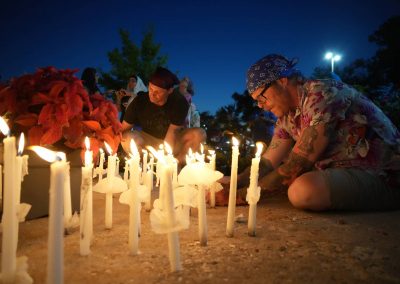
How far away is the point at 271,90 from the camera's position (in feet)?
10.9

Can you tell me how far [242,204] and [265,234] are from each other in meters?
1.12

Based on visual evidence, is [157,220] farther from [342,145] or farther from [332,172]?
[342,145]

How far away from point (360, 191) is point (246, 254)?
1646mm

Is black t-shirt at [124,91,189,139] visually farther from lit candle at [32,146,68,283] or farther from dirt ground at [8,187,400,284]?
lit candle at [32,146,68,283]

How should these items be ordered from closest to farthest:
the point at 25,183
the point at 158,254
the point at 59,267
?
the point at 59,267, the point at 158,254, the point at 25,183

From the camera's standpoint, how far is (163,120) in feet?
16.9

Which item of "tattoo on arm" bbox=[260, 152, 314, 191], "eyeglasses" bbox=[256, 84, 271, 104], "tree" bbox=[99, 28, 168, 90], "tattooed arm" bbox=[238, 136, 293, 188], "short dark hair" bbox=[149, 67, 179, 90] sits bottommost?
"tattoo on arm" bbox=[260, 152, 314, 191]

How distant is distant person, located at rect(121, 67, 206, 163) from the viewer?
4953mm

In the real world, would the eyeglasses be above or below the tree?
below

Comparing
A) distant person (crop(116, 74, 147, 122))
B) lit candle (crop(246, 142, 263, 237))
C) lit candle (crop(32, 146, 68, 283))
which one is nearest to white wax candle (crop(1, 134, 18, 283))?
lit candle (crop(32, 146, 68, 283))

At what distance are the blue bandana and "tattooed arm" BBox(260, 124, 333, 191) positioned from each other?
65 cm

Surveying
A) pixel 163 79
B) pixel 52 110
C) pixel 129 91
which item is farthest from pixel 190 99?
pixel 52 110

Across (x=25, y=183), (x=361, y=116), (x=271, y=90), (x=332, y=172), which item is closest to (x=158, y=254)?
(x=25, y=183)

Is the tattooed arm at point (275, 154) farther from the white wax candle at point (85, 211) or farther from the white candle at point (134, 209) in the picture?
the white wax candle at point (85, 211)
